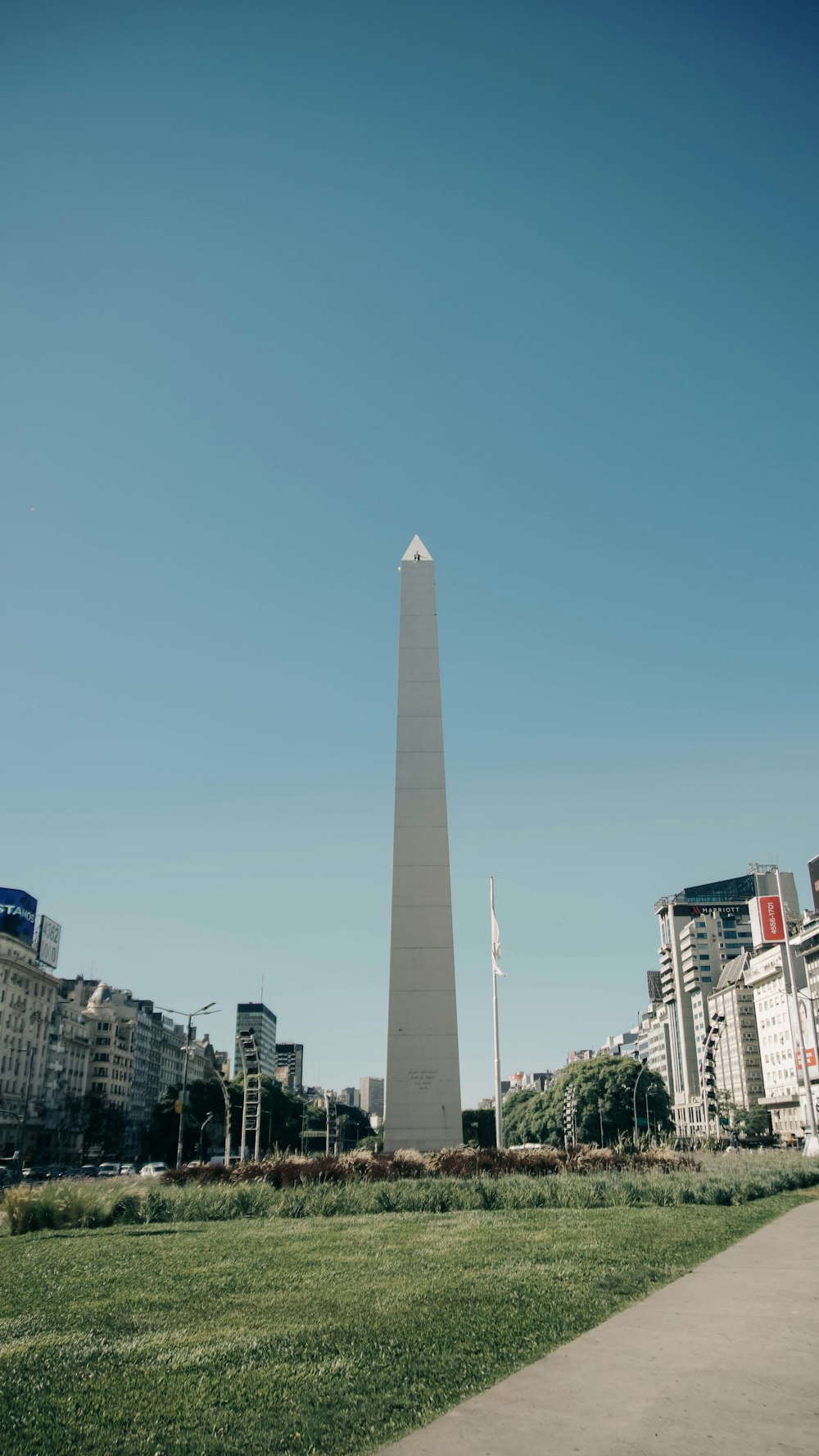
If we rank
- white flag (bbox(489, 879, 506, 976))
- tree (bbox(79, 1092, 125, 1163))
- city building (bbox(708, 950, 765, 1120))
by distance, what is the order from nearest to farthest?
white flag (bbox(489, 879, 506, 976)) < tree (bbox(79, 1092, 125, 1163)) < city building (bbox(708, 950, 765, 1120))

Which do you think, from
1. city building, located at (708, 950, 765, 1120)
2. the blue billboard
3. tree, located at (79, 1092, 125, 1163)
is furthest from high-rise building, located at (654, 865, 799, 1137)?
the blue billboard

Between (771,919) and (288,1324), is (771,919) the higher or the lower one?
the higher one

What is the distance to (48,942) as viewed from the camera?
8806 cm

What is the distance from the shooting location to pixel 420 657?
33.4 m

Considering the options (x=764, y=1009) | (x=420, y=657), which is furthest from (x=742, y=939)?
(x=420, y=657)

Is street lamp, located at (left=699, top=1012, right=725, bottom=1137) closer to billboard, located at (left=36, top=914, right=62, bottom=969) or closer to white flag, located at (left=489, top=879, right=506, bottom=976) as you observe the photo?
billboard, located at (left=36, top=914, right=62, bottom=969)

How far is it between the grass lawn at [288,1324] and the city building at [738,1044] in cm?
11552

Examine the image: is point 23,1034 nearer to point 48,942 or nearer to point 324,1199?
point 48,942

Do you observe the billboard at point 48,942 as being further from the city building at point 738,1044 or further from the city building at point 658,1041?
the city building at point 658,1041

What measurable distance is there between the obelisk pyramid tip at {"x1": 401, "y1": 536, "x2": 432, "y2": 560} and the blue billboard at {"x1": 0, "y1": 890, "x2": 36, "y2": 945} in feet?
196

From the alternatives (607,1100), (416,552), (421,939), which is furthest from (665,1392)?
(607,1100)

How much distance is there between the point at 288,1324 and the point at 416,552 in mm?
30271

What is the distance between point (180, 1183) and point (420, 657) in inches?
725

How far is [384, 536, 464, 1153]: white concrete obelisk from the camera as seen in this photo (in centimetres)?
2842
